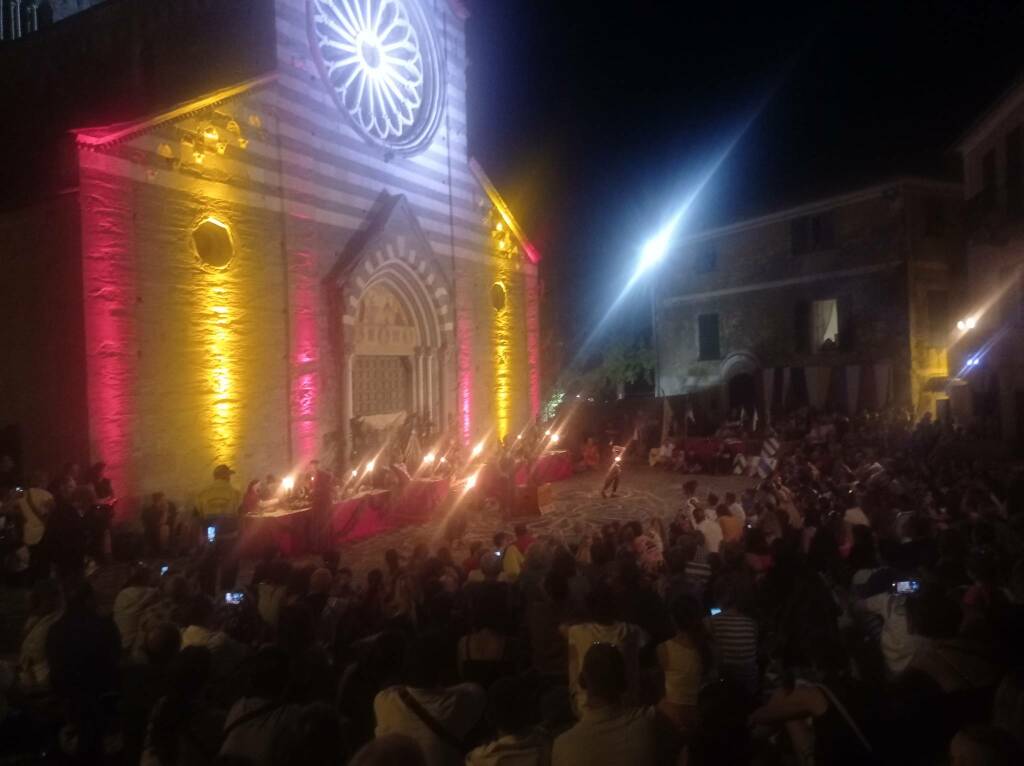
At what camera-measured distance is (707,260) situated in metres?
33.6

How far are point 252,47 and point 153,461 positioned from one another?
9217 mm

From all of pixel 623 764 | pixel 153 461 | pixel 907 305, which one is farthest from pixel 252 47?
pixel 907 305

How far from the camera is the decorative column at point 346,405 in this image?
17.5 metres

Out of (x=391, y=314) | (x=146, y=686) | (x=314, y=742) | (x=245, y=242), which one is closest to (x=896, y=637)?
(x=314, y=742)

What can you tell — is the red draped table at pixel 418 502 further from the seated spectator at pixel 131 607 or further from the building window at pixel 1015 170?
the building window at pixel 1015 170

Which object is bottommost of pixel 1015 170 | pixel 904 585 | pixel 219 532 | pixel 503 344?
pixel 219 532

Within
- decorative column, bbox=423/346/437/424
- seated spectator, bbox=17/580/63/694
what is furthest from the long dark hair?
decorative column, bbox=423/346/437/424

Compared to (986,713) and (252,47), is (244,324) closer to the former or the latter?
(252,47)

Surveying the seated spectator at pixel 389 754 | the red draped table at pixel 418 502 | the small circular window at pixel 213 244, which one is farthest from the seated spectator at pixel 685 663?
the small circular window at pixel 213 244

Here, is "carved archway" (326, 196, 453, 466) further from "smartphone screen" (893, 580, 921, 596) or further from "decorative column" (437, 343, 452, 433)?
"smartphone screen" (893, 580, 921, 596)

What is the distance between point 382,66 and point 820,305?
18472 mm

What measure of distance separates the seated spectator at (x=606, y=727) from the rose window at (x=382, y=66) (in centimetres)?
1719

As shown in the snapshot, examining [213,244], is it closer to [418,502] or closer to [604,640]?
[418,502]

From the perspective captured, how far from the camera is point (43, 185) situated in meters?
12.9
